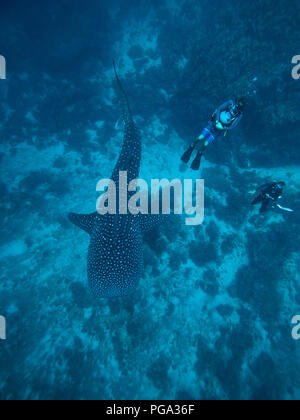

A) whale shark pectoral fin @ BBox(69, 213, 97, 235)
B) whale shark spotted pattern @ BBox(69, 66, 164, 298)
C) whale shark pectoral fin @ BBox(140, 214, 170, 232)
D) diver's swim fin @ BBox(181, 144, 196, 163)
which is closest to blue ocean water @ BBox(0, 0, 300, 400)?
whale shark pectoral fin @ BBox(140, 214, 170, 232)

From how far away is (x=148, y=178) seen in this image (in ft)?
35.4

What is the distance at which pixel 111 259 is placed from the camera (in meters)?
5.56

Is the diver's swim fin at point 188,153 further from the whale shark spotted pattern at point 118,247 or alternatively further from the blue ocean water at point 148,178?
the whale shark spotted pattern at point 118,247

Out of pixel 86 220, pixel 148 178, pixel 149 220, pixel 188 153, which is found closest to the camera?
pixel 86 220

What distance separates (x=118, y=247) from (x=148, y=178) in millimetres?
5773

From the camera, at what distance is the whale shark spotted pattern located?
5.42 m

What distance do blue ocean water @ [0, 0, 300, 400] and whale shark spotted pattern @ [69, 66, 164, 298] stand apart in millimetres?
2016

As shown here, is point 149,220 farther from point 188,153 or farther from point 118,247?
point 188,153

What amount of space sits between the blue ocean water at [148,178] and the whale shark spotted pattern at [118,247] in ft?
6.61

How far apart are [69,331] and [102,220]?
3.67 m

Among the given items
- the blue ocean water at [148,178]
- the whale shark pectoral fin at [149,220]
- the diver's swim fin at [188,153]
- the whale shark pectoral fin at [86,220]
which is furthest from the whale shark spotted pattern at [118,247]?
the diver's swim fin at [188,153]

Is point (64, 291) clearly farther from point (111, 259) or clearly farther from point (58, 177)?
point (58, 177)

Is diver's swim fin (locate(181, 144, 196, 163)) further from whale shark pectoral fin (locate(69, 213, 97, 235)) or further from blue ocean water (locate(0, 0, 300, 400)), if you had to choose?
whale shark pectoral fin (locate(69, 213, 97, 235))

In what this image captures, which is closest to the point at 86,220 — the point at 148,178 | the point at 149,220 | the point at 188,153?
the point at 149,220
